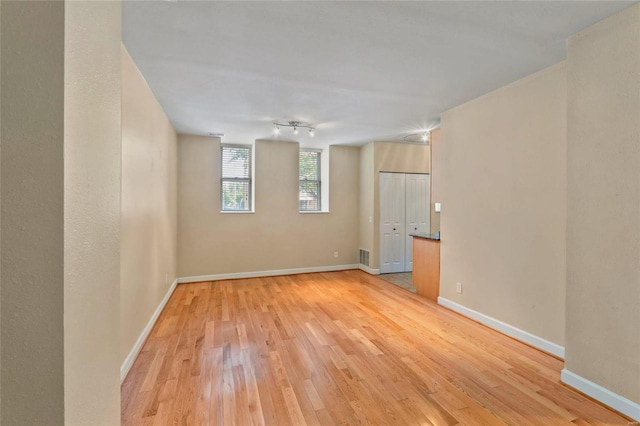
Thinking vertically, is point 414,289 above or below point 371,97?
below

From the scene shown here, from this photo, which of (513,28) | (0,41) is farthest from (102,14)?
(513,28)

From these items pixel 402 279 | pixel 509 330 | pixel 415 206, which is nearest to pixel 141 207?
pixel 509 330

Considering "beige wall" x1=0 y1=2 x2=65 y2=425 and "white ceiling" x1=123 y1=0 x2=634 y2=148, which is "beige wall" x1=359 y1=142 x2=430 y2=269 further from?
"beige wall" x1=0 y1=2 x2=65 y2=425

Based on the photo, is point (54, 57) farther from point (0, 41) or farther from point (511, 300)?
point (511, 300)

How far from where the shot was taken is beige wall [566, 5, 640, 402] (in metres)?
1.75

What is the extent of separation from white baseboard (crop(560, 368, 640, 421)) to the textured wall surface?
8.93 ft

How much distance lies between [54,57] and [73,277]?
1.45ft

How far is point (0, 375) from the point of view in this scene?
1.73 ft

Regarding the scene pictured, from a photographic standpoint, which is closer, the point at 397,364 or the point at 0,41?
the point at 0,41

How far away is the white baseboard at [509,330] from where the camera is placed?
2.45 meters

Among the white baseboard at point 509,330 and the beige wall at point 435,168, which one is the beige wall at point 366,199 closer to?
the beige wall at point 435,168

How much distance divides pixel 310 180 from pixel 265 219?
125cm

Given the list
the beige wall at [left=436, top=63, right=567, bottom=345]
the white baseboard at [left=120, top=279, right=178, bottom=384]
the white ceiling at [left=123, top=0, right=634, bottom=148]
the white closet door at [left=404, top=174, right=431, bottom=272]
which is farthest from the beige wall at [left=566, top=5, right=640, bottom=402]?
the white closet door at [left=404, top=174, right=431, bottom=272]

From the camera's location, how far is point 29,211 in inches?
21.0
